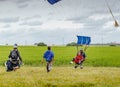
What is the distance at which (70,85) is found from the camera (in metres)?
22.1

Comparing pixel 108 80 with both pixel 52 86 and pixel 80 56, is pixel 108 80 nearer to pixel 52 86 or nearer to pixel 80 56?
pixel 52 86

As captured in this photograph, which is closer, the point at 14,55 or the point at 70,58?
the point at 14,55

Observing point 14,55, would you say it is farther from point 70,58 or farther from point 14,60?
point 70,58

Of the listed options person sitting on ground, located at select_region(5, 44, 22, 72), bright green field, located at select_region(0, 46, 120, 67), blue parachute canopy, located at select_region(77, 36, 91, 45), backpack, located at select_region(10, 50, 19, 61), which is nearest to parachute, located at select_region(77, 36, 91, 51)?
blue parachute canopy, located at select_region(77, 36, 91, 45)

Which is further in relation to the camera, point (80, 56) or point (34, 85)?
point (80, 56)

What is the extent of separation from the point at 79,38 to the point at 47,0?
43.5 feet

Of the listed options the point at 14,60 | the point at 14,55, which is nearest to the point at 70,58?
the point at 14,60

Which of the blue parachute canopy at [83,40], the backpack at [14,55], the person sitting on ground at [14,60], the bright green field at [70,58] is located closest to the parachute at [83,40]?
the blue parachute canopy at [83,40]

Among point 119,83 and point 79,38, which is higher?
point 79,38

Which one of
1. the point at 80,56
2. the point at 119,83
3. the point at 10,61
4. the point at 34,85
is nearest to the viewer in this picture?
the point at 34,85

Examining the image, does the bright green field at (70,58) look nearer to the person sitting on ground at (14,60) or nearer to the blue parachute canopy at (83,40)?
the blue parachute canopy at (83,40)

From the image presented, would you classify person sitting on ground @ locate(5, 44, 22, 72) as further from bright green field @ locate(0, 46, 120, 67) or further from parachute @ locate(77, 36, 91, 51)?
bright green field @ locate(0, 46, 120, 67)

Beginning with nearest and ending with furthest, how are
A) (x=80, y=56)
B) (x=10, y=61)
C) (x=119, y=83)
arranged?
(x=119, y=83) → (x=10, y=61) → (x=80, y=56)

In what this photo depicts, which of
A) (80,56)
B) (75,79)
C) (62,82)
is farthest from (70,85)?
(80,56)
